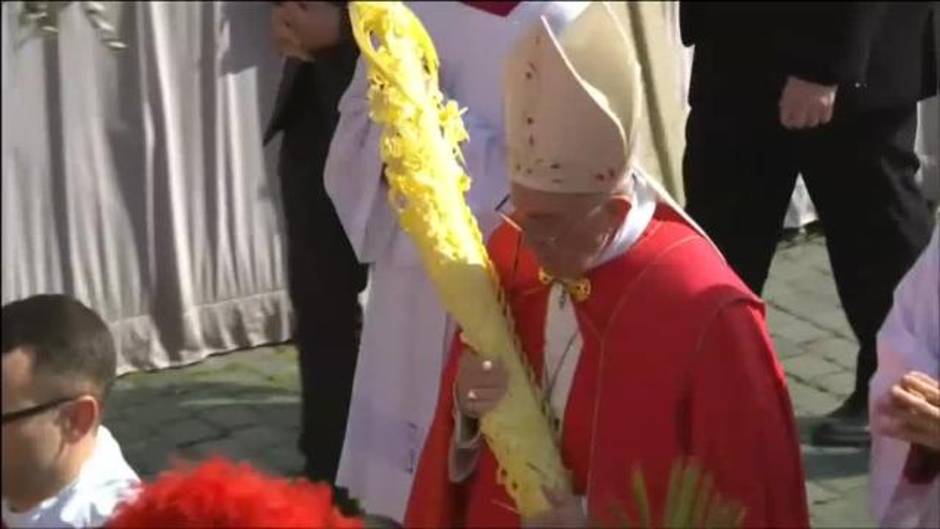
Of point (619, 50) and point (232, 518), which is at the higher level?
point (619, 50)

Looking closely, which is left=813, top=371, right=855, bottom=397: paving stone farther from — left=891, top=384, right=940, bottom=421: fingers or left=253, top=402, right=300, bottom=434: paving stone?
left=891, top=384, right=940, bottom=421: fingers

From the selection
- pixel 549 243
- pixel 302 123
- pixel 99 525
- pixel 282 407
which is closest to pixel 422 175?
pixel 549 243

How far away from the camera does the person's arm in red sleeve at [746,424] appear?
3141mm

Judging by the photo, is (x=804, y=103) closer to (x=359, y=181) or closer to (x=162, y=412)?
(x=359, y=181)

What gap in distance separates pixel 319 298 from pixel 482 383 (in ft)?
4.51

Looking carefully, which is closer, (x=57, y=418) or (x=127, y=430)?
(x=57, y=418)

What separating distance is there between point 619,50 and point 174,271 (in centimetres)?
77

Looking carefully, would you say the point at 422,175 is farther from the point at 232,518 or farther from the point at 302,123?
the point at 302,123

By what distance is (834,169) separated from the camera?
454 centimetres

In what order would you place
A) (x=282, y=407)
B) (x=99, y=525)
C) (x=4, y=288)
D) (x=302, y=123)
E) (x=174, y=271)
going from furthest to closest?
1. (x=282, y=407)
2. (x=302, y=123)
3. (x=174, y=271)
4. (x=99, y=525)
5. (x=4, y=288)

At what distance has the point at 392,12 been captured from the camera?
276 centimetres

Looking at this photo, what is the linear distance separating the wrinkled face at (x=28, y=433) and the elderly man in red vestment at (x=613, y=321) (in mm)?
734

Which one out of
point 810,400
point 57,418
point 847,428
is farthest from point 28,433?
point 810,400

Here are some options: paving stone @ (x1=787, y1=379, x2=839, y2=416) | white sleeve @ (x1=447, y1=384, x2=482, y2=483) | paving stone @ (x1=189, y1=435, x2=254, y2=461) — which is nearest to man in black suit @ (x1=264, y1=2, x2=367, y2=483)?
paving stone @ (x1=189, y1=435, x2=254, y2=461)
